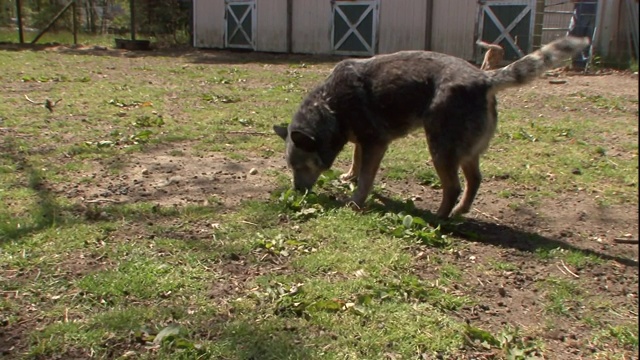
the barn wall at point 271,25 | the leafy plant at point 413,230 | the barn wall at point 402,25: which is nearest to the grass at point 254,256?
the leafy plant at point 413,230

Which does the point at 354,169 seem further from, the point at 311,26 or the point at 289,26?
the point at 289,26

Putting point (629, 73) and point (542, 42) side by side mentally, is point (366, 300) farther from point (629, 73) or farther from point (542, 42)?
point (542, 42)

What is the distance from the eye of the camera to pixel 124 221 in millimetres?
5426

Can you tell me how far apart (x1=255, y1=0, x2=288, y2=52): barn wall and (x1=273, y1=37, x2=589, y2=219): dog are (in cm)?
1780

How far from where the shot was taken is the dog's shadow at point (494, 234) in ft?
17.3

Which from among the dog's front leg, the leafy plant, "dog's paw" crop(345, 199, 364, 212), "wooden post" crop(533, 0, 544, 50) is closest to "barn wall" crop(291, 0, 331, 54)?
"wooden post" crop(533, 0, 544, 50)

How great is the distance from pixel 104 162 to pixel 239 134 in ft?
7.06

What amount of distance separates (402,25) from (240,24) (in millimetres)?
6937

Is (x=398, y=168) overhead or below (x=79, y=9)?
below

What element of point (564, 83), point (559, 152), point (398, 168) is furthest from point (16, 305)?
point (564, 83)

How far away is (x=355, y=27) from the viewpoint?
2230 centimetres

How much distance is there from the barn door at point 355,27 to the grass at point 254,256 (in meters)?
13.6

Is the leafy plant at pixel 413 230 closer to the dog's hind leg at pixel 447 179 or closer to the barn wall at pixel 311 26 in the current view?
the dog's hind leg at pixel 447 179

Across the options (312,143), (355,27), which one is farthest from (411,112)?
(355,27)
